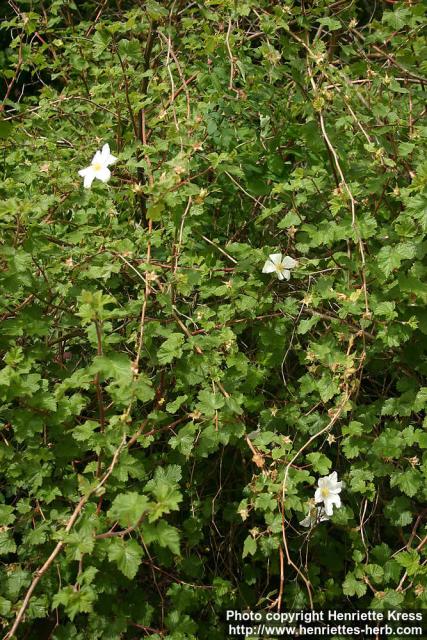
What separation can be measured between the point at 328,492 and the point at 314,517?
80 millimetres

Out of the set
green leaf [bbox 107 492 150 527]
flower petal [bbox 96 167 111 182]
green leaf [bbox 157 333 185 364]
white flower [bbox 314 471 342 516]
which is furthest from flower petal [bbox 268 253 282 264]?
green leaf [bbox 107 492 150 527]

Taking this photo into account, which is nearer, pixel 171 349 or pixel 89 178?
pixel 171 349

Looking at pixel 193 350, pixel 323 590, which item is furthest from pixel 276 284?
pixel 323 590

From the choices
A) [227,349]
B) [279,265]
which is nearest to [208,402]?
[227,349]

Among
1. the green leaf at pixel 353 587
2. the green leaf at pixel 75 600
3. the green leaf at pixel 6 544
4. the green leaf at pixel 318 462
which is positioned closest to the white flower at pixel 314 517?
the green leaf at pixel 318 462

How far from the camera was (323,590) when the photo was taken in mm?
2338

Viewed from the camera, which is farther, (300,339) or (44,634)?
(300,339)

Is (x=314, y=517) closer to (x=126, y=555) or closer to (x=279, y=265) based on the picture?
(x=126, y=555)

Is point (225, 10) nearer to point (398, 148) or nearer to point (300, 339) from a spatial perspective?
point (398, 148)

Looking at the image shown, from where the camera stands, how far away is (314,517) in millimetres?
2146

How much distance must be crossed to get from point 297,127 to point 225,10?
1.75ft

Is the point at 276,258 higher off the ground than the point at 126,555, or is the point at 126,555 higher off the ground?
the point at 276,258

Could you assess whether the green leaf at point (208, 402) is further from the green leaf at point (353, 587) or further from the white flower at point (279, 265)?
the green leaf at point (353, 587)

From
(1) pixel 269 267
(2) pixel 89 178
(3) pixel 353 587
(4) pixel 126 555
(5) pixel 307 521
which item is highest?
(2) pixel 89 178
